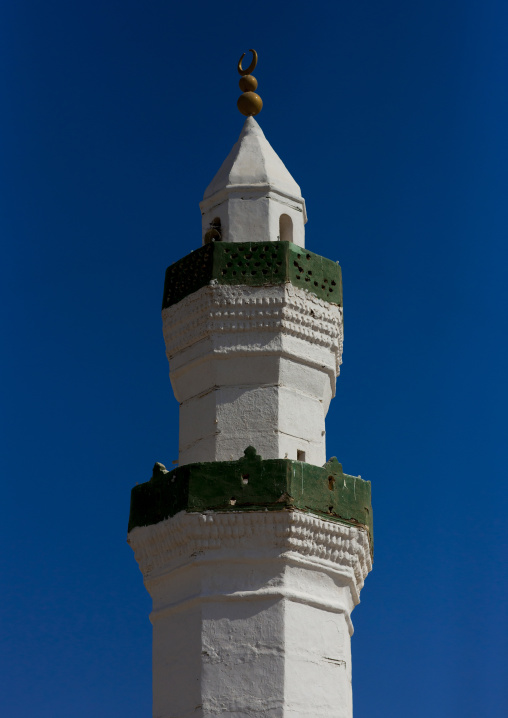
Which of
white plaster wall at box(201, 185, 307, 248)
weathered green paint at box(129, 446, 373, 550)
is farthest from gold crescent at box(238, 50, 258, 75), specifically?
weathered green paint at box(129, 446, 373, 550)

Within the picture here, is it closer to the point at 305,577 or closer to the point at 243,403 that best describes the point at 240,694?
the point at 305,577

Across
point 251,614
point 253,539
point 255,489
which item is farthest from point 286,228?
point 251,614

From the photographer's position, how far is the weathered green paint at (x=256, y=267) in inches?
543

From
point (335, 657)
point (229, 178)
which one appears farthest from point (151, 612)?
point (229, 178)

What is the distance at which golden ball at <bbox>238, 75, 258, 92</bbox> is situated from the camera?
610 inches

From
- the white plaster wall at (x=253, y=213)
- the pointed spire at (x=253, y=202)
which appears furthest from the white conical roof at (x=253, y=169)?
the white plaster wall at (x=253, y=213)

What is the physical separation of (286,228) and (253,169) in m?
0.81

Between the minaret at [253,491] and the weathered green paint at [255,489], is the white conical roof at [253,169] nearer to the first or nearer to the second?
the minaret at [253,491]

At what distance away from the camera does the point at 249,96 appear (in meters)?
15.5

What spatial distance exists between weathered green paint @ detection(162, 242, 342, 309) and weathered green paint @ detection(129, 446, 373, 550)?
2.12 meters

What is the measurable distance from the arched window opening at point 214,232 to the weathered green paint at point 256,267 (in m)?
0.46

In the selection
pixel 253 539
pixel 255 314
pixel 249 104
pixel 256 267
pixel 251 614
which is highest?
pixel 249 104

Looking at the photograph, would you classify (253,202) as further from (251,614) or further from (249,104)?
(251,614)

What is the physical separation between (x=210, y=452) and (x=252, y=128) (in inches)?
176
